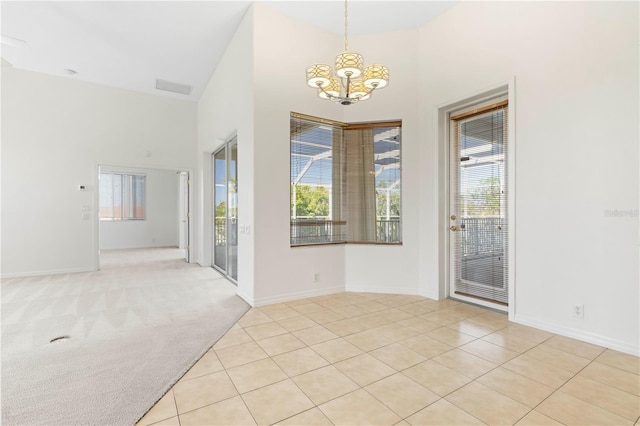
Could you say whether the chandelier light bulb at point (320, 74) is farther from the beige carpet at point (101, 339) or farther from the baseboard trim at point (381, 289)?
the baseboard trim at point (381, 289)

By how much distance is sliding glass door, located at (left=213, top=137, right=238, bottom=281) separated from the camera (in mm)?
5095

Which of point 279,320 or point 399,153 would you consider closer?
point 279,320

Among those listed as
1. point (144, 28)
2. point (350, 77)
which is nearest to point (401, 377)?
point (350, 77)

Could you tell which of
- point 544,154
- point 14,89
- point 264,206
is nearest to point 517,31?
point 544,154

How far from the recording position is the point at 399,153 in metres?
4.25

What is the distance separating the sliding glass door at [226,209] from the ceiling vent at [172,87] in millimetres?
1399

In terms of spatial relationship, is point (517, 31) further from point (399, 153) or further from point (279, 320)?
point (279, 320)

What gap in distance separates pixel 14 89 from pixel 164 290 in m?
4.53

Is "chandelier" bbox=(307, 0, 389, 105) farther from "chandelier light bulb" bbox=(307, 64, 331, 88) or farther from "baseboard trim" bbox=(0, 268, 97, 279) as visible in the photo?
"baseboard trim" bbox=(0, 268, 97, 279)

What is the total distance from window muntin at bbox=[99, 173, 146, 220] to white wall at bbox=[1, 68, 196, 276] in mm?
3735

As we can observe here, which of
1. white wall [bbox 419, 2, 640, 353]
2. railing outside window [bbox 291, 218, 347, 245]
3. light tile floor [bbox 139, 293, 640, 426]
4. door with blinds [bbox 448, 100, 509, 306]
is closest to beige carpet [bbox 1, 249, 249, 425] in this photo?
light tile floor [bbox 139, 293, 640, 426]

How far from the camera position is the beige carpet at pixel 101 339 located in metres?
1.83

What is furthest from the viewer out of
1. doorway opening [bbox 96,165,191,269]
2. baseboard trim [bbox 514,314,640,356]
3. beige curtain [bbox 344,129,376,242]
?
doorway opening [bbox 96,165,191,269]

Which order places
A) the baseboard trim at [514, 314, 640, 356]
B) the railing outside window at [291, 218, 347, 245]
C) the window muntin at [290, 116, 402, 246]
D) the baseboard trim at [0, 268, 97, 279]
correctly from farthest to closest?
the baseboard trim at [0, 268, 97, 279] < the window muntin at [290, 116, 402, 246] < the railing outside window at [291, 218, 347, 245] < the baseboard trim at [514, 314, 640, 356]
